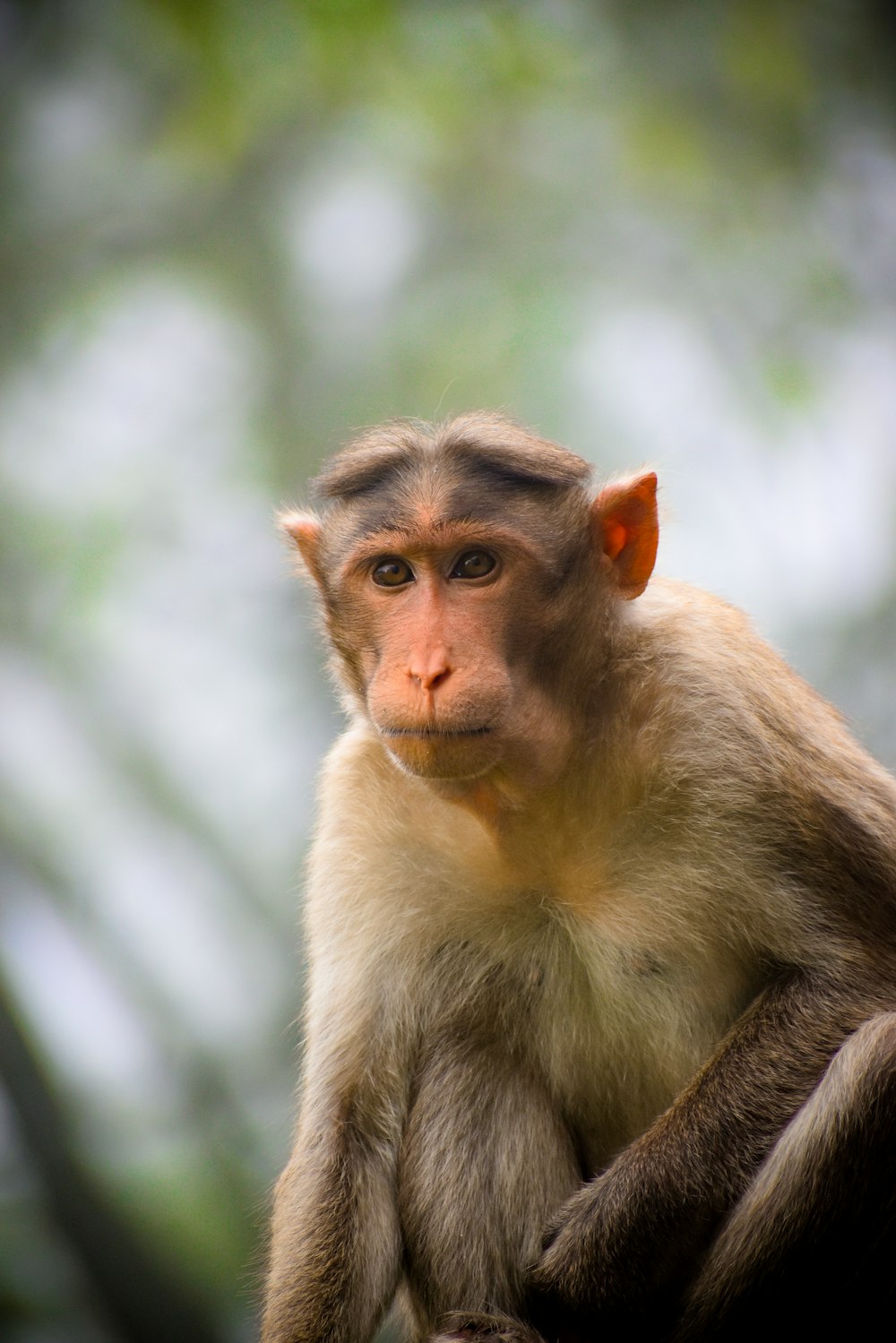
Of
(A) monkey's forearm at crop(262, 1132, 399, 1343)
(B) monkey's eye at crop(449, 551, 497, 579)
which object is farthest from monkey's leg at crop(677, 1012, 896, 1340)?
(B) monkey's eye at crop(449, 551, 497, 579)

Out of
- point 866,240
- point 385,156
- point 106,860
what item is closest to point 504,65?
point 385,156

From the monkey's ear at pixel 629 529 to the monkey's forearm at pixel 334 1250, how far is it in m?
1.50

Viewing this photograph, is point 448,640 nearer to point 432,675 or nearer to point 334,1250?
point 432,675

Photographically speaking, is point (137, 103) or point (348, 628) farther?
point (137, 103)

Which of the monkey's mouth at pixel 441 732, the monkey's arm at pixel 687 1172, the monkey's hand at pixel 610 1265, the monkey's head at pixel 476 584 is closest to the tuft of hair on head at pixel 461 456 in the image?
the monkey's head at pixel 476 584

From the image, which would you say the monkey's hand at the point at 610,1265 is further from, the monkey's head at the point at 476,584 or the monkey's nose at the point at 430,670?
the monkey's nose at the point at 430,670

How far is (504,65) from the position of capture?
19.0ft

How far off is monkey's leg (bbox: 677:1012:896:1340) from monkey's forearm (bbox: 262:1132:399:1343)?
83 centimetres

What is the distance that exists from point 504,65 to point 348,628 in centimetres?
377

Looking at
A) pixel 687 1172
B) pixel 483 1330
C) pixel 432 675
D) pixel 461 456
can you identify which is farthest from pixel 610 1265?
pixel 461 456

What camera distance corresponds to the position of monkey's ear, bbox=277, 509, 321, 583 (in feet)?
10.5

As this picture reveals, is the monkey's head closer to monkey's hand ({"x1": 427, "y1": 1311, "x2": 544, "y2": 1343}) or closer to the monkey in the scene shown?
the monkey

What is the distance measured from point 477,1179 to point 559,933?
0.59 meters

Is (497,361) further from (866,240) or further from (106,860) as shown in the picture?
(106,860)
